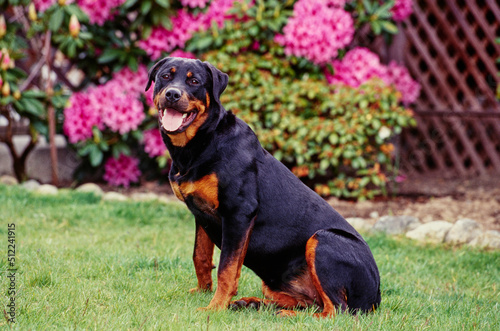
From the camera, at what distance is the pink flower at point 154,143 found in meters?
6.44

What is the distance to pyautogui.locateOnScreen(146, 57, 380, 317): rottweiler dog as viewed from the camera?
2.80 metres

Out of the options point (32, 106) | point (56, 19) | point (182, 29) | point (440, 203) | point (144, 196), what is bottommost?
point (440, 203)

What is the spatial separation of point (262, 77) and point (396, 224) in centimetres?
222

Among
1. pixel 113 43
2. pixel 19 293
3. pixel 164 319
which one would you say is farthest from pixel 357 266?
pixel 113 43

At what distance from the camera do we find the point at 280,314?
2.81 m

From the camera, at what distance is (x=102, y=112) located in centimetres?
636

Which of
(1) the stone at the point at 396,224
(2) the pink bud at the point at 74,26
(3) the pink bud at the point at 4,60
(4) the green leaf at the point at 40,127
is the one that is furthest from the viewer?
(4) the green leaf at the point at 40,127

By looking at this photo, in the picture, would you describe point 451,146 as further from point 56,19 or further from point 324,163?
point 56,19

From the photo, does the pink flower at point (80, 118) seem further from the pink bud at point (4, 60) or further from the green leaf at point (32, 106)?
the pink bud at point (4, 60)

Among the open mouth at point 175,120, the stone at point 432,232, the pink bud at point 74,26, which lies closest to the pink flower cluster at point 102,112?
the pink bud at point 74,26

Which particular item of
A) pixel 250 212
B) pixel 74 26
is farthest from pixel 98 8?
pixel 250 212

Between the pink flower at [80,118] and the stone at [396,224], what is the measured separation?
3361 millimetres

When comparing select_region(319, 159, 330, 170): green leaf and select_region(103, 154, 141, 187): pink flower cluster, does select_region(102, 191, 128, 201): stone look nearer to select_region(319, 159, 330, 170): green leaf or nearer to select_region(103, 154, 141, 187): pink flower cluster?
select_region(103, 154, 141, 187): pink flower cluster

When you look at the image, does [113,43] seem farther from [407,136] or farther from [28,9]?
[407,136]
